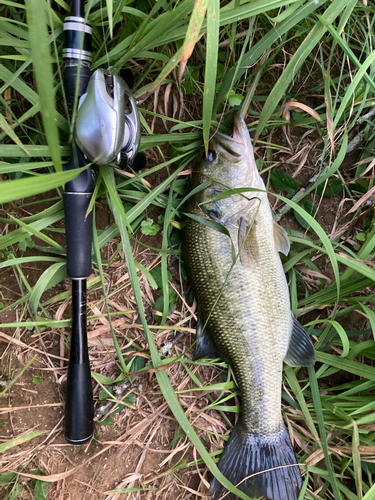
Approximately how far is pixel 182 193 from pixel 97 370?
40.4 inches

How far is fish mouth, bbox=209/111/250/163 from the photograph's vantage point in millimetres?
1473

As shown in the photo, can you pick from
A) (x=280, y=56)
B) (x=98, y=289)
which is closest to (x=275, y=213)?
(x=280, y=56)

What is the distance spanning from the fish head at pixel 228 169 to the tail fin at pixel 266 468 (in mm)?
1154

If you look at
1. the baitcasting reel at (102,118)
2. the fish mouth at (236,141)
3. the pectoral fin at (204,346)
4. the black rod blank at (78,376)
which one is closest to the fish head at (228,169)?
the fish mouth at (236,141)

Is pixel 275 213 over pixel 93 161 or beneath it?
beneath

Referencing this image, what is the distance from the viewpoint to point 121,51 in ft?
4.52

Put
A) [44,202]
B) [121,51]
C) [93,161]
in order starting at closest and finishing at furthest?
[93,161]
[121,51]
[44,202]

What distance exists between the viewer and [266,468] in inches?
63.7

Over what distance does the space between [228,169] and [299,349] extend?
3.16ft

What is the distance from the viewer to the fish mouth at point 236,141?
4.83ft

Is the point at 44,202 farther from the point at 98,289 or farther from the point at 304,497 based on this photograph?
the point at 304,497

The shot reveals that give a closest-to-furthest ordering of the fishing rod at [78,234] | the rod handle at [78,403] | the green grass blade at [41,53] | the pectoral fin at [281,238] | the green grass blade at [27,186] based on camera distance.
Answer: the green grass blade at [41,53], the green grass blade at [27,186], the fishing rod at [78,234], the rod handle at [78,403], the pectoral fin at [281,238]

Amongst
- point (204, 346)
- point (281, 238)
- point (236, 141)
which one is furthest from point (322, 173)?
point (204, 346)

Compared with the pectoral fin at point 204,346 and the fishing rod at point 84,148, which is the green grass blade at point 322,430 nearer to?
the pectoral fin at point 204,346
